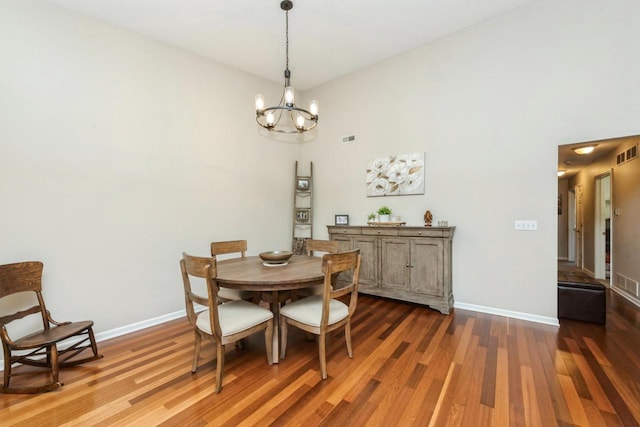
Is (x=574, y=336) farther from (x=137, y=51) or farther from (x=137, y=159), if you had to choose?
(x=137, y=51)

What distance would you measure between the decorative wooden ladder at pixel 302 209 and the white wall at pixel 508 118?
127 centimetres

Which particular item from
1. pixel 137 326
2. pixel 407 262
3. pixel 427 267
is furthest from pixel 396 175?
pixel 137 326

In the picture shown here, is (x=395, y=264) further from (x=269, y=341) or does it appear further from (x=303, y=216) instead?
(x=269, y=341)

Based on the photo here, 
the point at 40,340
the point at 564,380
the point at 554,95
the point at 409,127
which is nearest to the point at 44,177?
the point at 40,340

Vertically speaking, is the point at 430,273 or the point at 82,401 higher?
the point at 430,273

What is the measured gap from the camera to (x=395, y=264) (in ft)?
11.8

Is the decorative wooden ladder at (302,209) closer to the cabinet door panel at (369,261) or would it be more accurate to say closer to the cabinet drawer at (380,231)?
the cabinet door panel at (369,261)

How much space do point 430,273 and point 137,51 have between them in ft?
14.0

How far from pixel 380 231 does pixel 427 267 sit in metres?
0.74

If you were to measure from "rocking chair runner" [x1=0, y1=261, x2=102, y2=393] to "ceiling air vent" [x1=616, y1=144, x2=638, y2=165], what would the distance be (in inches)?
250

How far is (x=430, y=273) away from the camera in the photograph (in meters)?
3.36

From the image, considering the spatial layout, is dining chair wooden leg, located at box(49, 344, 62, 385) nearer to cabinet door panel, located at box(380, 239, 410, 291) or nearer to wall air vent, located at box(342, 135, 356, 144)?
cabinet door panel, located at box(380, 239, 410, 291)

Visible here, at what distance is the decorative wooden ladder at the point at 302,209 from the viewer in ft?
15.6

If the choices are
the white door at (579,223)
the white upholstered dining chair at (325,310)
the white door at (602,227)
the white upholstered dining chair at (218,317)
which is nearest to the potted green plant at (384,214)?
the white upholstered dining chair at (325,310)
